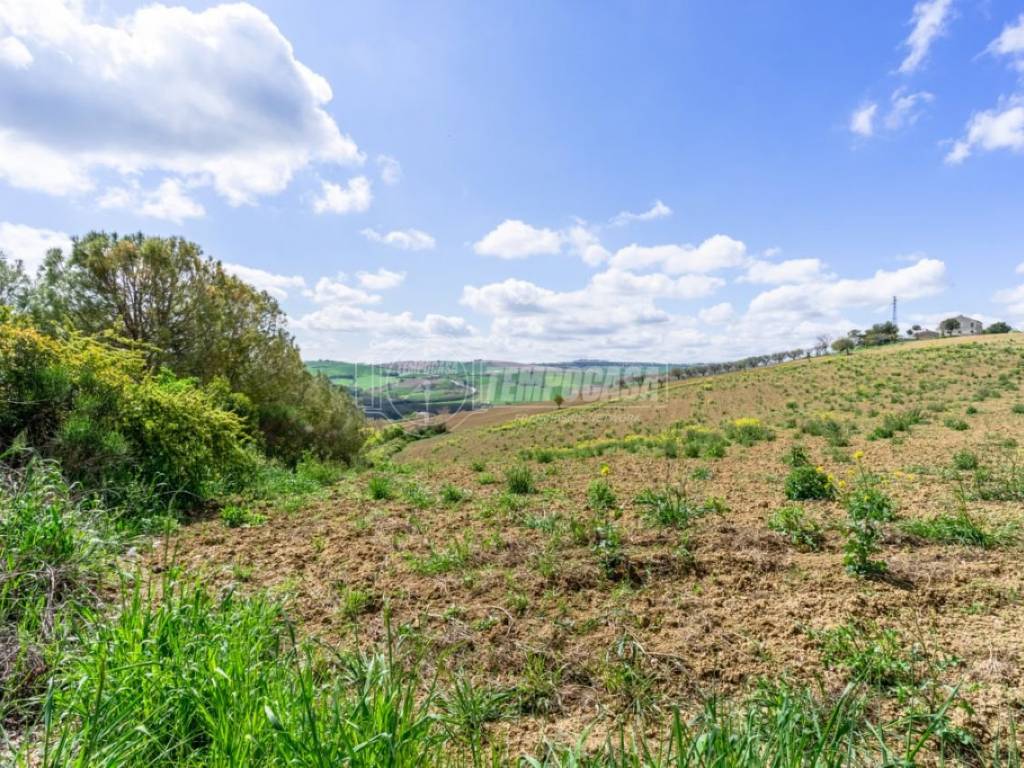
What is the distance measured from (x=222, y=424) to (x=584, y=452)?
8069mm

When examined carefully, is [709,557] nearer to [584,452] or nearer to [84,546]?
[84,546]

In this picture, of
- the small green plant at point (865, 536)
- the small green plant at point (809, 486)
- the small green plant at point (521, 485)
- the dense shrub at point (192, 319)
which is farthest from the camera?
the dense shrub at point (192, 319)

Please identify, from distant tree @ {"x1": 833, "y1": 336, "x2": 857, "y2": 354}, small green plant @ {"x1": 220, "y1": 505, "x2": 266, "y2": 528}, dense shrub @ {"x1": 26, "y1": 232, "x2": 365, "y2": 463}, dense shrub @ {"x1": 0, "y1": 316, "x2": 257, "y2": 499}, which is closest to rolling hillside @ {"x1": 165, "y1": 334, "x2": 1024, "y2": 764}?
small green plant @ {"x1": 220, "y1": 505, "x2": 266, "y2": 528}

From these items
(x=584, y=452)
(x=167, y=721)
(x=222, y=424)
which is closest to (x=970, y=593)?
(x=167, y=721)

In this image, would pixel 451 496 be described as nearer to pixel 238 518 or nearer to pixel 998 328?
pixel 238 518

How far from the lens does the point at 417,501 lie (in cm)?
588

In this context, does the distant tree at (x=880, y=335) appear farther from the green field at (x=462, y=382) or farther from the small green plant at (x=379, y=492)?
the small green plant at (x=379, y=492)

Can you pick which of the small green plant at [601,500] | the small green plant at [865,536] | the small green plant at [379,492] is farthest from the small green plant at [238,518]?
the small green plant at [865,536]

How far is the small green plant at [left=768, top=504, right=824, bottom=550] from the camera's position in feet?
12.8

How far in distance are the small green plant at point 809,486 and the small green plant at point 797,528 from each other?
1.00 m

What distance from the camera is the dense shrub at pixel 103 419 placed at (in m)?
4.68

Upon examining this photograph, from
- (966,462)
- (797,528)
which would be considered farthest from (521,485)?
(966,462)

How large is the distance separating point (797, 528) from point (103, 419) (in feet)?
22.9

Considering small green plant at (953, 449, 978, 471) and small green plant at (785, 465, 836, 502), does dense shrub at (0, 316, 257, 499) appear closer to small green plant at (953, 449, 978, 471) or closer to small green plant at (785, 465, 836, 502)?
small green plant at (785, 465, 836, 502)
